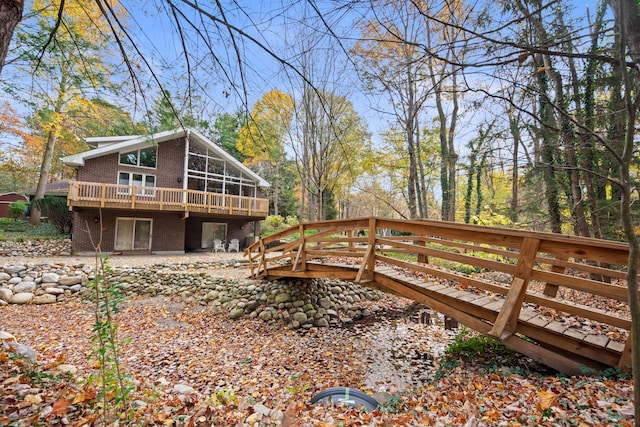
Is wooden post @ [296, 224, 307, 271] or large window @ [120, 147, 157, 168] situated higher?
large window @ [120, 147, 157, 168]

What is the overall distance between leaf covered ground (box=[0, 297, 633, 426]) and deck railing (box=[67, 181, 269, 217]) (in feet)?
16.2

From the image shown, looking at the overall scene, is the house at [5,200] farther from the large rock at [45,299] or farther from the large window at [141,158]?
the large rock at [45,299]

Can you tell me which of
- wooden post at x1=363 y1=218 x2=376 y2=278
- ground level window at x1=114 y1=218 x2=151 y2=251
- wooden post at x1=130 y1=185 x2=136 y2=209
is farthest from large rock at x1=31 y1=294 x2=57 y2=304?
wooden post at x1=363 y1=218 x2=376 y2=278

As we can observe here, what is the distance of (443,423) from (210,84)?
3531 mm

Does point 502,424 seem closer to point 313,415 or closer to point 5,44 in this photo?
point 313,415

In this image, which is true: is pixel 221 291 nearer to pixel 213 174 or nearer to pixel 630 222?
pixel 630 222

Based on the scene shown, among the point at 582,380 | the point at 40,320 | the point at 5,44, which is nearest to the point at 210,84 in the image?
the point at 5,44

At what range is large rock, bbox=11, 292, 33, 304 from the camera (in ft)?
22.2

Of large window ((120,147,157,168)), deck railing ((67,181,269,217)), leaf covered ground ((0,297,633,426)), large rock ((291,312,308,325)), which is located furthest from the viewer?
large window ((120,147,157,168))

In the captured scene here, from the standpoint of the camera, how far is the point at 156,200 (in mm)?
11750

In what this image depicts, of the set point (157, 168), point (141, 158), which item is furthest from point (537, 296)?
point (141, 158)

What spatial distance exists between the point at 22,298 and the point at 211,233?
8.05m

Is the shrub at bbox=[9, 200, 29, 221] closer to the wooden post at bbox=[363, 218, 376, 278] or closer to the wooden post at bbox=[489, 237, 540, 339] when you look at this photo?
the wooden post at bbox=[363, 218, 376, 278]

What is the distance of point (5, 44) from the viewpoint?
1891mm
